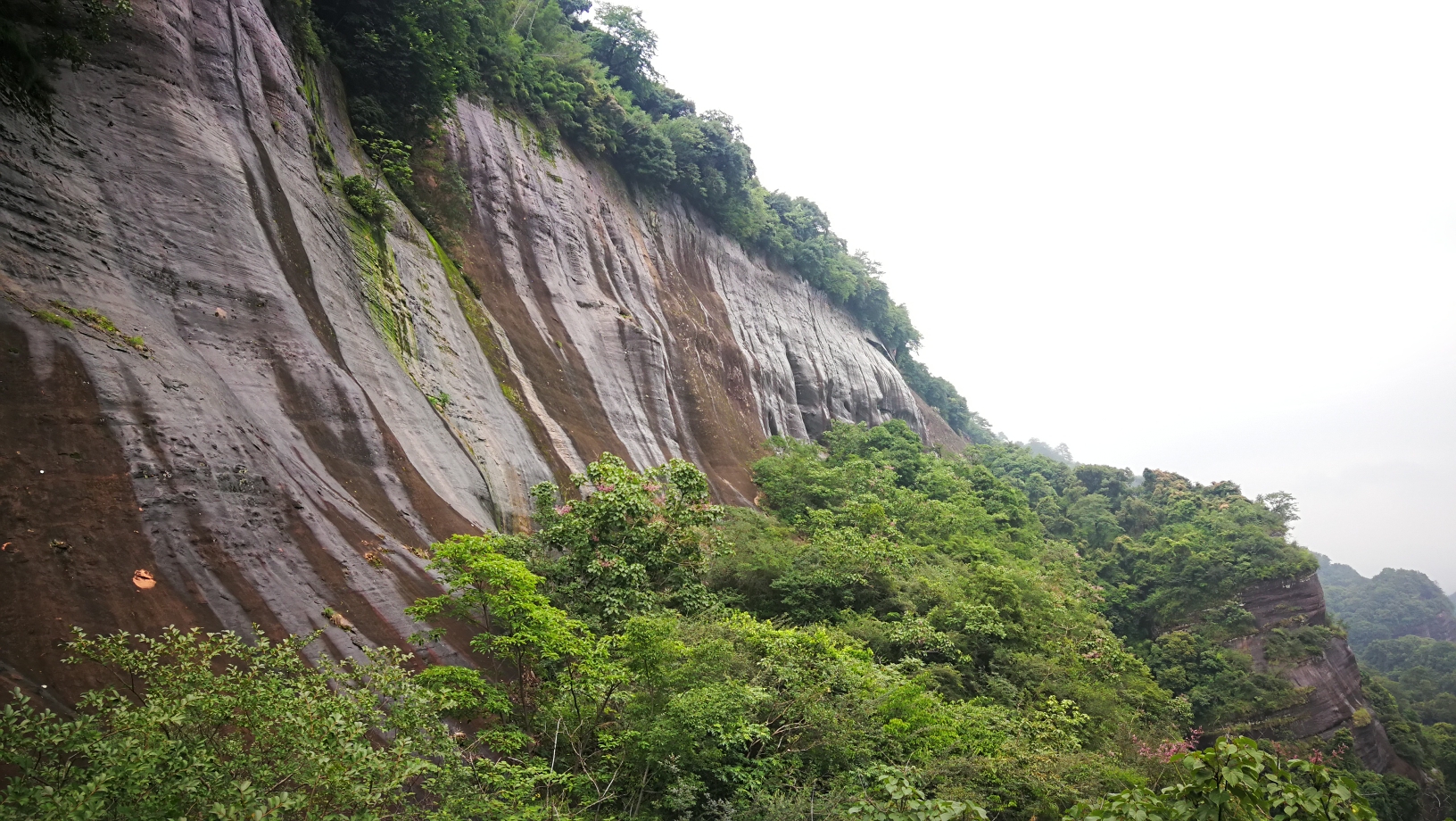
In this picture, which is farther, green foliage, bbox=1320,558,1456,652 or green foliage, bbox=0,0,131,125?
green foliage, bbox=1320,558,1456,652

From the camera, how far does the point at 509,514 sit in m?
11.9

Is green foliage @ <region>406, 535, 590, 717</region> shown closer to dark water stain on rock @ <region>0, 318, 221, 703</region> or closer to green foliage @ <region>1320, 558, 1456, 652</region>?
dark water stain on rock @ <region>0, 318, 221, 703</region>

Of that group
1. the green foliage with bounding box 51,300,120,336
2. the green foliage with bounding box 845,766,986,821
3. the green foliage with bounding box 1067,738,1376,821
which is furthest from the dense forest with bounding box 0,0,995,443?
the green foliage with bounding box 1067,738,1376,821

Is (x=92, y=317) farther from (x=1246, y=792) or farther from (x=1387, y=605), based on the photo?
(x=1387, y=605)

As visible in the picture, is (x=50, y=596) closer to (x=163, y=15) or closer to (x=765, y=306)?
(x=163, y=15)

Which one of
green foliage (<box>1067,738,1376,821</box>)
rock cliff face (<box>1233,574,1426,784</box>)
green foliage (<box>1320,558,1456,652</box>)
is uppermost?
green foliage (<box>1320,558,1456,652</box>)

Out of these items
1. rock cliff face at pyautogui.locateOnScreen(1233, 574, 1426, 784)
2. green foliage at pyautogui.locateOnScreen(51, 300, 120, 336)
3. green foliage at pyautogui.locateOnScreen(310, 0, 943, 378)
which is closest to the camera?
green foliage at pyautogui.locateOnScreen(51, 300, 120, 336)

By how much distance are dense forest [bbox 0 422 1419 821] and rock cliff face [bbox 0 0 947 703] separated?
934mm

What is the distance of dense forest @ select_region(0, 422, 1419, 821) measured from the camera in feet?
11.2

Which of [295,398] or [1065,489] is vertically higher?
[1065,489]

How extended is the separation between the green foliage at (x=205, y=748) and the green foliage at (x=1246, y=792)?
3769 mm

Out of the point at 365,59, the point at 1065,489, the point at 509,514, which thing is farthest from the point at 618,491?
the point at 1065,489

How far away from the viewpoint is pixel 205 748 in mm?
3617

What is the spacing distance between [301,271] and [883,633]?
10.8 meters
